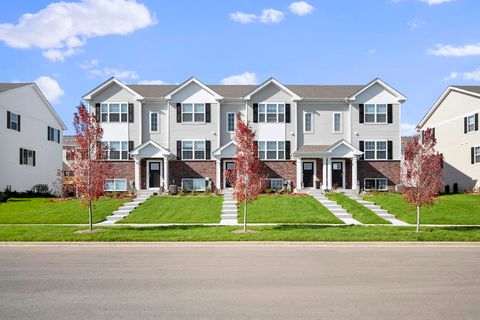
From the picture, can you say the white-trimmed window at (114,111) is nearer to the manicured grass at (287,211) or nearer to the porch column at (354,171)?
the manicured grass at (287,211)

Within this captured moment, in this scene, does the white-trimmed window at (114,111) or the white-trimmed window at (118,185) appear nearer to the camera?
the white-trimmed window at (118,185)

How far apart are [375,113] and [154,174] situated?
17.8 m

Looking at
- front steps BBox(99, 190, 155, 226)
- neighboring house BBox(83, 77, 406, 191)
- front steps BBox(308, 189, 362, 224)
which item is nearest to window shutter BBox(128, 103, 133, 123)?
neighboring house BBox(83, 77, 406, 191)

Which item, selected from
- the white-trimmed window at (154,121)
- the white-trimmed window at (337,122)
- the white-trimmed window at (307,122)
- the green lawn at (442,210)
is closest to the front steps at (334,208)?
the green lawn at (442,210)

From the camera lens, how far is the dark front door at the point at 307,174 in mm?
37281

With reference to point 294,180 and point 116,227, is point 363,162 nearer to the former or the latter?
point 294,180

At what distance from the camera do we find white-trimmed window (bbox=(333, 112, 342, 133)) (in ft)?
126

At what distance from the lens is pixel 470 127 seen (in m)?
39.0

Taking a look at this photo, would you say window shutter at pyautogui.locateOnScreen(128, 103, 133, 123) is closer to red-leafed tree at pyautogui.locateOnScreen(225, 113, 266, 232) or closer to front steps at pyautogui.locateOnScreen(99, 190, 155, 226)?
front steps at pyautogui.locateOnScreen(99, 190, 155, 226)

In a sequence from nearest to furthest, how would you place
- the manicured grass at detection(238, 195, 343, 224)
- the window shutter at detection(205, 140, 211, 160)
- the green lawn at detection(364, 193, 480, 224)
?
the manicured grass at detection(238, 195, 343, 224) → the green lawn at detection(364, 193, 480, 224) → the window shutter at detection(205, 140, 211, 160)

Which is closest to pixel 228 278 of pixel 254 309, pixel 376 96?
pixel 254 309

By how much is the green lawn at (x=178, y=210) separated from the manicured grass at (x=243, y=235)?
394 centimetres

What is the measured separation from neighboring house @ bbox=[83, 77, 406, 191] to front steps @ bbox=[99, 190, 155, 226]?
2218mm

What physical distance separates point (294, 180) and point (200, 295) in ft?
95.0
